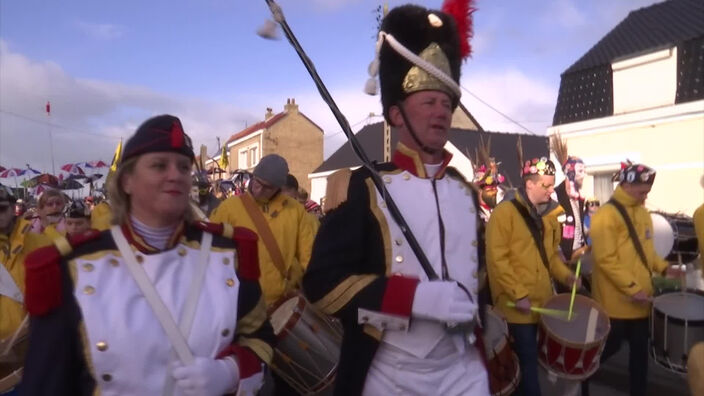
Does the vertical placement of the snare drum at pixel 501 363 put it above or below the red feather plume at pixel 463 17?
below

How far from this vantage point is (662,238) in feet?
23.4

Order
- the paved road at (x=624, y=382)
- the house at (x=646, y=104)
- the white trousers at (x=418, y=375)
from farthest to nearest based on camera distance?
the house at (x=646, y=104)
the paved road at (x=624, y=382)
the white trousers at (x=418, y=375)

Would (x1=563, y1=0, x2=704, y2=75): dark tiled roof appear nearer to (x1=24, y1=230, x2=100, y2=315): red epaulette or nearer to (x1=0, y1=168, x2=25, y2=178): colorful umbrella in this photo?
(x1=24, y1=230, x2=100, y2=315): red epaulette

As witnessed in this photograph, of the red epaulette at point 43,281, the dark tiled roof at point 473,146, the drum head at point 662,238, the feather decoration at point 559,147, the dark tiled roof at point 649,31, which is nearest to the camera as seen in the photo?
the red epaulette at point 43,281

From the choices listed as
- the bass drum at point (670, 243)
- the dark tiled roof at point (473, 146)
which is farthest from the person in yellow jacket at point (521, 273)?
the dark tiled roof at point (473, 146)

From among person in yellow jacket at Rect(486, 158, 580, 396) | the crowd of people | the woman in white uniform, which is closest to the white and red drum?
person in yellow jacket at Rect(486, 158, 580, 396)

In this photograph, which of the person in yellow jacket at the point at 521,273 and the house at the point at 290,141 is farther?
the house at the point at 290,141

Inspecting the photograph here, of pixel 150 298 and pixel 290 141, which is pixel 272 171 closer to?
pixel 150 298

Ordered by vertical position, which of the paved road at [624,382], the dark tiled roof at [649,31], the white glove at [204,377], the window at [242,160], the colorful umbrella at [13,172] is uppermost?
the dark tiled roof at [649,31]

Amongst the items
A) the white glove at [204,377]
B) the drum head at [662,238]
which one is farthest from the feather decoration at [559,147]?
the white glove at [204,377]

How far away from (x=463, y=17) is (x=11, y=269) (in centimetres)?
305

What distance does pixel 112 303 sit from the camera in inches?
83.1

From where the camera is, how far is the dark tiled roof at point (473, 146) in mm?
30375

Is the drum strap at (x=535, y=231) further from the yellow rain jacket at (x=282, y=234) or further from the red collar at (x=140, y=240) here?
the red collar at (x=140, y=240)
